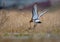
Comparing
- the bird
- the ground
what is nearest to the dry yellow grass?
Result: the ground

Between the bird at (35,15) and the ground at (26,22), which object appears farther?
the bird at (35,15)

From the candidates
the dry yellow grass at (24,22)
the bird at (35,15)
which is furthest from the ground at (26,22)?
the bird at (35,15)

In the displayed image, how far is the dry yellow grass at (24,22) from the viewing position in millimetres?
11375

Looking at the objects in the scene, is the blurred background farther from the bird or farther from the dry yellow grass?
the bird

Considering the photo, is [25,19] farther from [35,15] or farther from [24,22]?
[35,15]

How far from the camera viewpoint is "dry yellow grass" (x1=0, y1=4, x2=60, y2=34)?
448 inches

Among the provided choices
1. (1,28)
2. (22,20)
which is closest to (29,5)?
(22,20)

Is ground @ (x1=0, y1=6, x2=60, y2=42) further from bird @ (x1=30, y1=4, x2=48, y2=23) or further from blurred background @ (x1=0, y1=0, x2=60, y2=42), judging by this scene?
bird @ (x1=30, y1=4, x2=48, y2=23)

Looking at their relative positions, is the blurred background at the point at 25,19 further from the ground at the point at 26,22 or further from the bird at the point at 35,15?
the bird at the point at 35,15

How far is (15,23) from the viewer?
11562mm

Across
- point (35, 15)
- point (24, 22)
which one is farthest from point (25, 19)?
point (35, 15)

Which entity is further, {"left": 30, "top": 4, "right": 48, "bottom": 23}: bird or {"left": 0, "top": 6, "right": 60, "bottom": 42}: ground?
{"left": 30, "top": 4, "right": 48, "bottom": 23}: bird

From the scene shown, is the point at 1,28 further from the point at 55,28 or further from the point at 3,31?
the point at 55,28

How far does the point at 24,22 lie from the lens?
11438mm
